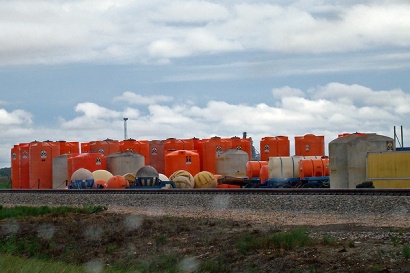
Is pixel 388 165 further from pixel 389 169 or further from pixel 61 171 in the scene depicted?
pixel 61 171

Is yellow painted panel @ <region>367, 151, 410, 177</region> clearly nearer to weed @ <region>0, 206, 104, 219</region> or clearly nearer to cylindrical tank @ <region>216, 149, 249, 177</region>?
weed @ <region>0, 206, 104, 219</region>

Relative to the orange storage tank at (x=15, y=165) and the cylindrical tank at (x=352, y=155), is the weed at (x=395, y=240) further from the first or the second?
the orange storage tank at (x=15, y=165)

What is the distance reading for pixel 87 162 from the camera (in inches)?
1978

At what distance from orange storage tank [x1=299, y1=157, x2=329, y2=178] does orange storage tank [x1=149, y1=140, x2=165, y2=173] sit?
17.5m

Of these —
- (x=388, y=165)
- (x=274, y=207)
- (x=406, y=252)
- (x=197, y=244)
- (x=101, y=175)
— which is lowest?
(x=197, y=244)

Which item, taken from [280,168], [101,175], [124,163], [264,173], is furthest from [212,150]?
[280,168]

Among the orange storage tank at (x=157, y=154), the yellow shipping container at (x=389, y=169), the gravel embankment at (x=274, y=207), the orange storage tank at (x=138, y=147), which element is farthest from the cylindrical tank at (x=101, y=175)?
the yellow shipping container at (x=389, y=169)

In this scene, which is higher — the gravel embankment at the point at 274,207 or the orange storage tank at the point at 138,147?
the orange storage tank at the point at 138,147

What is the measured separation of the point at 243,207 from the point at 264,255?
10.1 meters

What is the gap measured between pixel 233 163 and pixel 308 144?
23.1ft

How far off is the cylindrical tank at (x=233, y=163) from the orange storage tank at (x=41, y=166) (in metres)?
12.1

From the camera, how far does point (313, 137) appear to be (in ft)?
186

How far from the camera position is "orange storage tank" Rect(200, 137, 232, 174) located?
5414 cm

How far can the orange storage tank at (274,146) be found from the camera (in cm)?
5684
